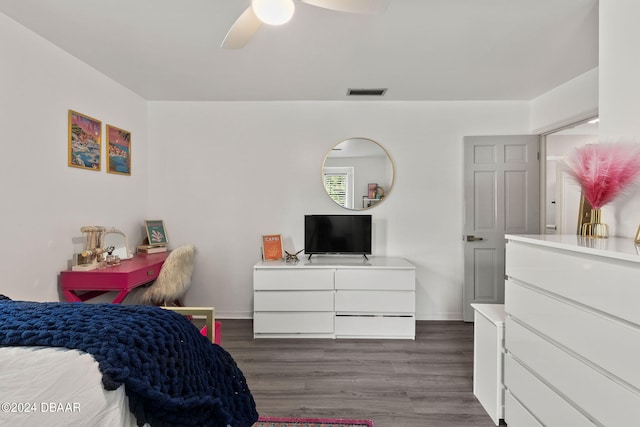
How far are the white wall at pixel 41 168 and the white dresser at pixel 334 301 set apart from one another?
158 centimetres

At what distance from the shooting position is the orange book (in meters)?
3.59

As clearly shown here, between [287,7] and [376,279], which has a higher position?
[287,7]

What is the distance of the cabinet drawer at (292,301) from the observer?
3236 mm

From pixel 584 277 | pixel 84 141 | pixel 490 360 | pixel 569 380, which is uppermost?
pixel 84 141

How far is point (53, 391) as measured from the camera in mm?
737

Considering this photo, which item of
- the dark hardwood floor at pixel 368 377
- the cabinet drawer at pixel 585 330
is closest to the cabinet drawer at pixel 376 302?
the dark hardwood floor at pixel 368 377

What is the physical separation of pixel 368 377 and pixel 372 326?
77 centimetres

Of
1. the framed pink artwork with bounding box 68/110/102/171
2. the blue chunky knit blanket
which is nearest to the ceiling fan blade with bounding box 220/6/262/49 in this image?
the blue chunky knit blanket

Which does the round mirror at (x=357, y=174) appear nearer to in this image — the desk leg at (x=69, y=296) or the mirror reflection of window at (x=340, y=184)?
the mirror reflection of window at (x=340, y=184)

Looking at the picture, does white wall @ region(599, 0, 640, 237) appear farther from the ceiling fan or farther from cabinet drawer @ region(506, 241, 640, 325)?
the ceiling fan

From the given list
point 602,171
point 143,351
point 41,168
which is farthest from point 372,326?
point 41,168

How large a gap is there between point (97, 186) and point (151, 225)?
0.76 m

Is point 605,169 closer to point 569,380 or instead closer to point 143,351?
point 569,380

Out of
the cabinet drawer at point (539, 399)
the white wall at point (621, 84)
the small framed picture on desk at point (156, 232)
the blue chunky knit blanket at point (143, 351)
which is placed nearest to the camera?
the blue chunky knit blanket at point (143, 351)
